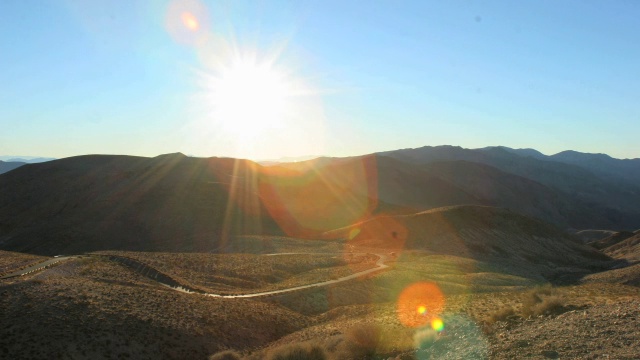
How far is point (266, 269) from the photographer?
39750 millimetres

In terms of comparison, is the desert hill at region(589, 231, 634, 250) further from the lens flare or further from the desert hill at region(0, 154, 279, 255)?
the lens flare

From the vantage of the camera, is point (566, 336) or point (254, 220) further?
point (254, 220)

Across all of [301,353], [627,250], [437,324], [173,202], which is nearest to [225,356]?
[301,353]

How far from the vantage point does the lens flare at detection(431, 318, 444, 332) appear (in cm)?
2054

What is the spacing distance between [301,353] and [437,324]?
658 centimetres

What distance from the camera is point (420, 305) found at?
29109 mm

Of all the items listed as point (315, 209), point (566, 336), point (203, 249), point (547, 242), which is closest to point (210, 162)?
point (315, 209)

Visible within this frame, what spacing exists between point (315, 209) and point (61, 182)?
46434mm

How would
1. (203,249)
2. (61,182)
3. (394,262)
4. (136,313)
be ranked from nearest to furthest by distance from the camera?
(136,313), (394,262), (203,249), (61,182)

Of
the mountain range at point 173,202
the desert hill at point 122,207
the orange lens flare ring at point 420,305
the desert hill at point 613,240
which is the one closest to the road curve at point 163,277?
the orange lens flare ring at point 420,305

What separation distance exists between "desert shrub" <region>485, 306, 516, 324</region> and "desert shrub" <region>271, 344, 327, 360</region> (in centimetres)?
724

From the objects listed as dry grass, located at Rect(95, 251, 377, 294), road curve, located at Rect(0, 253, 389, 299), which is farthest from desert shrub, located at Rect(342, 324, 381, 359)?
dry grass, located at Rect(95, 251, 377, 294)

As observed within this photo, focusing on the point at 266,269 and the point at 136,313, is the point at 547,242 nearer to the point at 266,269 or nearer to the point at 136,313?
the point at 266,269

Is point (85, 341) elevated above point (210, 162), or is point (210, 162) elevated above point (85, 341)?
point (210, 162)
